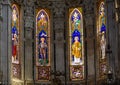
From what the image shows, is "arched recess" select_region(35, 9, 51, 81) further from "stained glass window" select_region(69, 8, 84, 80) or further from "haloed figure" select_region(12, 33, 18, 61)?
"haloed figure" select_region(12, 33, 18, 61)

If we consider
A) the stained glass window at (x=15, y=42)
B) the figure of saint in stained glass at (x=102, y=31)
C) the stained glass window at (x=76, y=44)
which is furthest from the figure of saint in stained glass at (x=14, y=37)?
the figure of saint in stained glass at (x=102, y=31)

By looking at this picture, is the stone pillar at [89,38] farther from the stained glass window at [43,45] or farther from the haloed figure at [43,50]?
the haloed figure at [43,50]

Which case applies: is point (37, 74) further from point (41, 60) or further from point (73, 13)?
point (73, 13)

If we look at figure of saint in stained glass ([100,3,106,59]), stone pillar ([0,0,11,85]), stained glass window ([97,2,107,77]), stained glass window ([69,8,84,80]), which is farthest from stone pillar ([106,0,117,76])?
stone pillar ([0,0,11,85])

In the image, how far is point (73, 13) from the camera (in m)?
40.5

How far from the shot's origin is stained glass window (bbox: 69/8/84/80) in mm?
39219

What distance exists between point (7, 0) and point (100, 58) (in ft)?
28.5

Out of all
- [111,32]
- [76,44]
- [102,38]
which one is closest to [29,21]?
[76,44]

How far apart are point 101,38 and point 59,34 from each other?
159 inches

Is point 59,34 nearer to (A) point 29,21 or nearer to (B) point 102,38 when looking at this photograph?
(A) point 29,21

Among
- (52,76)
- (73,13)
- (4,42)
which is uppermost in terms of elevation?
(73,13)

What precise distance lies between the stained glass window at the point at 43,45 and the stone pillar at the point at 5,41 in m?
5.36

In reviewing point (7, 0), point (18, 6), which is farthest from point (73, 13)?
point (7, 0)

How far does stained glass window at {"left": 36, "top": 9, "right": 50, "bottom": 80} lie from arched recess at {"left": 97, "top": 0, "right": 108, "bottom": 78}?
461 centimetres
